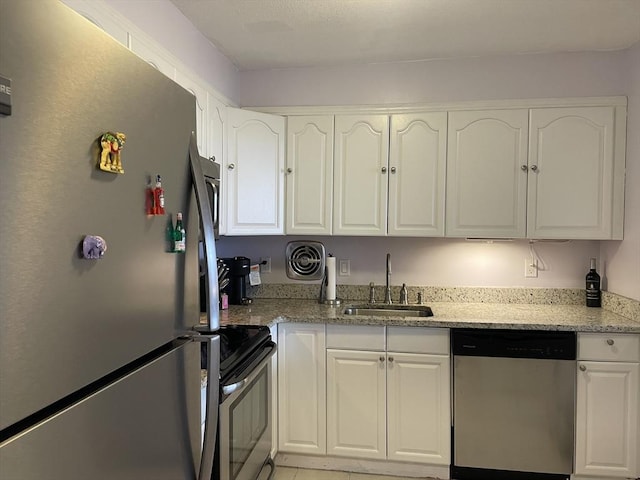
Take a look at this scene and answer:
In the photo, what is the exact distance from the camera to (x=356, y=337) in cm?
259

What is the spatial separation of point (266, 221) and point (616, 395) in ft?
7.07

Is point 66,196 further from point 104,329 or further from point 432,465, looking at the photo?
point 432,465

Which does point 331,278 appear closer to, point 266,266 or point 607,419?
point 266,266

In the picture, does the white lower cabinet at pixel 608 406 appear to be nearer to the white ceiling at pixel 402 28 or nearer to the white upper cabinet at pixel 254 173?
the white ceiling at pixel 402 28

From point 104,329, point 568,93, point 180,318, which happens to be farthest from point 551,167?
point 104,329

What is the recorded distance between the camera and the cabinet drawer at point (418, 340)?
8.20 feet

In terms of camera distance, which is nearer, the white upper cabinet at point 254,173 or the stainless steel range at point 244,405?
the stainless steel range at point 244,405

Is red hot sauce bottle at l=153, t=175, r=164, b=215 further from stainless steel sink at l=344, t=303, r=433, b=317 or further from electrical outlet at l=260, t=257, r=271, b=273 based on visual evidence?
electrical outlet at l=260, t=257, r=271, b=273

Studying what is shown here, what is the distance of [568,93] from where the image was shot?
2.79 metres

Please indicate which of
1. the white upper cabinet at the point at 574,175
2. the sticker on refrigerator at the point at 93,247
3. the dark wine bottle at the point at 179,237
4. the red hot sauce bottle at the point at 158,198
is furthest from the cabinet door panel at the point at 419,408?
the sticker on refrigerator at the point at 93,247

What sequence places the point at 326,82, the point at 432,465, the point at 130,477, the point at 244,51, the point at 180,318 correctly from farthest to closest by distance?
1. the point at 326,82
2. the point at 244,51
3. the point at 432,465
4. the point at 180,318
5. the point at 130,477

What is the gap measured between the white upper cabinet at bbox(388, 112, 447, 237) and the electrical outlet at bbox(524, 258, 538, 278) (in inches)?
25.6

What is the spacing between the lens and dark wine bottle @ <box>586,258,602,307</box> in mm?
2822

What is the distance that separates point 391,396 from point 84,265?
86.9 inches
